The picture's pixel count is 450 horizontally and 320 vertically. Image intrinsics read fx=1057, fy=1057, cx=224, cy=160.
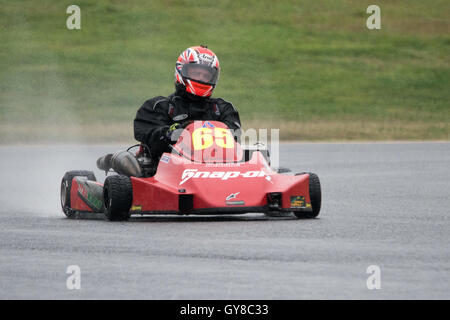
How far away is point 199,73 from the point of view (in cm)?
1119

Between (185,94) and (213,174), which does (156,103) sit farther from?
(213,174)

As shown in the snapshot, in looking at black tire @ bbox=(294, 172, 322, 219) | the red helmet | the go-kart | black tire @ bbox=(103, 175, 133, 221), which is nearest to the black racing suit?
the red helmet

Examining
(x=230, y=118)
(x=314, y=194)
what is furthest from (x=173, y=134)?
(x=314, y=194)

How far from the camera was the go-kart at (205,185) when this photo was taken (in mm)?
9703

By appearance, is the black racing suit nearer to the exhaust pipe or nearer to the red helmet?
the red helmet

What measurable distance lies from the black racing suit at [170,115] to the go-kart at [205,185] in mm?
248

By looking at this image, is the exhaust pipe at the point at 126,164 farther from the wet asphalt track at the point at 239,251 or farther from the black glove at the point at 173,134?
the wet asphalt track at the point at 239,251

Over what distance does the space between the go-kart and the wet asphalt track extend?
0.19m

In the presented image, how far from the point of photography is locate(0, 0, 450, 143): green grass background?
3891cm

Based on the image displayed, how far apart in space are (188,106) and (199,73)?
37 centimetres

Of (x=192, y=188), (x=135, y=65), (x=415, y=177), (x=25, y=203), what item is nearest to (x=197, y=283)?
(x=192, y=188)

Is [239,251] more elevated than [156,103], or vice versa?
[156,103]
